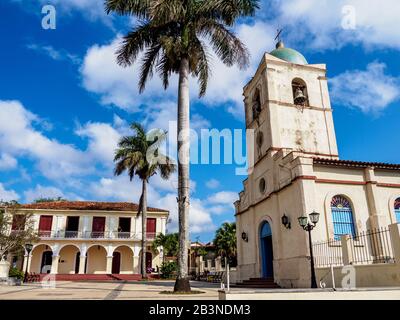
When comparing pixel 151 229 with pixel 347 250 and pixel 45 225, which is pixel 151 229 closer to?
pixel 45 225

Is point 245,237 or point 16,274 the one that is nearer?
point 245,237

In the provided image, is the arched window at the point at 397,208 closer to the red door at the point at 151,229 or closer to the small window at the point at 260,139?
the small window at the point at 260,139

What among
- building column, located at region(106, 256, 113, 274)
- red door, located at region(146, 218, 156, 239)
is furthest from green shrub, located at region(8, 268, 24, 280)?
red door, located at region(146, 218, 156, 239)

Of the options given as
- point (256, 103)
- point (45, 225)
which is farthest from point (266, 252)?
point (45, 225)

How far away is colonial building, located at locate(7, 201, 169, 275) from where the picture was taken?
3575 cm

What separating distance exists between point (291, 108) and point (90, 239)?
2676 centimetres

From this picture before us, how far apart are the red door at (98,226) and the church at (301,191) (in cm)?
2006

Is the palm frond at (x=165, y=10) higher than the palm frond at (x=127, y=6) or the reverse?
the reverse

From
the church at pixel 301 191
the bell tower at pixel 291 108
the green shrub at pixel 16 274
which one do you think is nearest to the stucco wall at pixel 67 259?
the green shrub at pixel 16 274

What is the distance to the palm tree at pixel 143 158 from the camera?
96.3 feet

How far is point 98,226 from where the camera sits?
1462 inches

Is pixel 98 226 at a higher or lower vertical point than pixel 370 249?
higher
